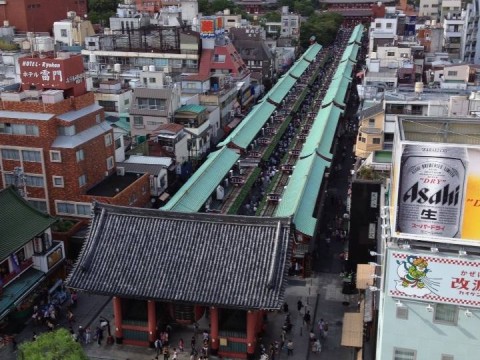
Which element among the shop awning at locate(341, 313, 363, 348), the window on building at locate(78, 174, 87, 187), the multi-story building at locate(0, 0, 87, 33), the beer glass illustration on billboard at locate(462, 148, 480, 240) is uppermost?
the multi-story building at locate(0, 0, 87, 33)

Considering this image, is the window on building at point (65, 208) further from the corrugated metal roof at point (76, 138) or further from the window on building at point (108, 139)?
the window on building at point (108, 139)

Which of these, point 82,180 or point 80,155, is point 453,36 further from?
point 82,180

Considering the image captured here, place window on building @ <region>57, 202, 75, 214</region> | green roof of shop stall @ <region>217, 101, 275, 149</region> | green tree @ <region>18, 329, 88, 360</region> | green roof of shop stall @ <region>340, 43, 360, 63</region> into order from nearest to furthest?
green tree @ <region>18, 329, 88, 360</region>
window on building @ <region>57, 202, 75, 214</region>
green roof of shop stall @ <region>217, 101, 275, 149</region>
green roof of shop stall @ <region>340, 43, 360, 63</region>

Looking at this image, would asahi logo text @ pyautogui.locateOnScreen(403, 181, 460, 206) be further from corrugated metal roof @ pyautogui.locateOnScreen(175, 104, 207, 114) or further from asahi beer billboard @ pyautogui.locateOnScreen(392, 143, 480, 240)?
corrugated metal roof @ pyautogui.locateOnScreen(175, 104, 207, 114)

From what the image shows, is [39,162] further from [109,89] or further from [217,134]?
[217,134]

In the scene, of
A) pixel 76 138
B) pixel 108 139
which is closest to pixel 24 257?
pixel 76 138

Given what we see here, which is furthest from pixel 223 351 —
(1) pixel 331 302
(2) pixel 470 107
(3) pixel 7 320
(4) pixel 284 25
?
(4) pixel 284 25

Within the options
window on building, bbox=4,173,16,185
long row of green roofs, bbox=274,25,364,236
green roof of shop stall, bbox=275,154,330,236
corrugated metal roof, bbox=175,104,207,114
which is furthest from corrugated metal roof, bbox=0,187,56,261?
corrugated metal roof, bbox=175,104,207,114
